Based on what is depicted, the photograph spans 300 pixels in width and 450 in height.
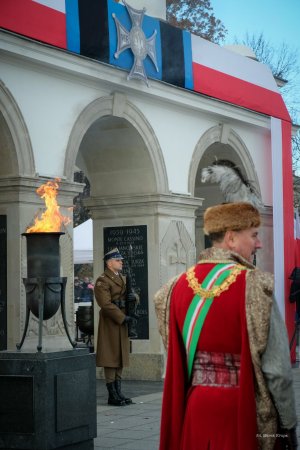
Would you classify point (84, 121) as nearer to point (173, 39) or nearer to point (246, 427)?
point (173, 39)

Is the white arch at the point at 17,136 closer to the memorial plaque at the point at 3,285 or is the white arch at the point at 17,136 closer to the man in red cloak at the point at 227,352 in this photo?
the memorial plaque at the point at 3,285

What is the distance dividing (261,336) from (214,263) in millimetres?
500

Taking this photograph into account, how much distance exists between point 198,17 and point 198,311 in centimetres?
2848

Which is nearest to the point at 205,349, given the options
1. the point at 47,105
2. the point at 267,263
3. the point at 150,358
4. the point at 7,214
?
the point at 7,214

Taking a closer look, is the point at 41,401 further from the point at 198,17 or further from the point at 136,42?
the point at 198,17

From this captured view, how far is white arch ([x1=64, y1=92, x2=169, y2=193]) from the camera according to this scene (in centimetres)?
1157

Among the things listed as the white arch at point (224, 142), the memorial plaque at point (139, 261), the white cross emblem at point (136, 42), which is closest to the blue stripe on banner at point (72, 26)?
the white cross emblem at point (136, 42)

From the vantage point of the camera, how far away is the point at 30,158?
35.4 feet

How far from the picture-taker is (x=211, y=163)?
52.4ft

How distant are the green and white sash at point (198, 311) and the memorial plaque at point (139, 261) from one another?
893cm

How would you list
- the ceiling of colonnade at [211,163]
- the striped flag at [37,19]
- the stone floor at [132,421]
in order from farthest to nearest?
1. the ceiling of colonnade at [211,163]
2. the striped flag at [37,19]
3. the stone floor at [132,421]

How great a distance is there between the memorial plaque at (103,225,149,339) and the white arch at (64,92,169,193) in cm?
73

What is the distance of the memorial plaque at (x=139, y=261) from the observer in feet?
43.5

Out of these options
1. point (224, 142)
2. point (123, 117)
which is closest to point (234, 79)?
point (224, 142)
